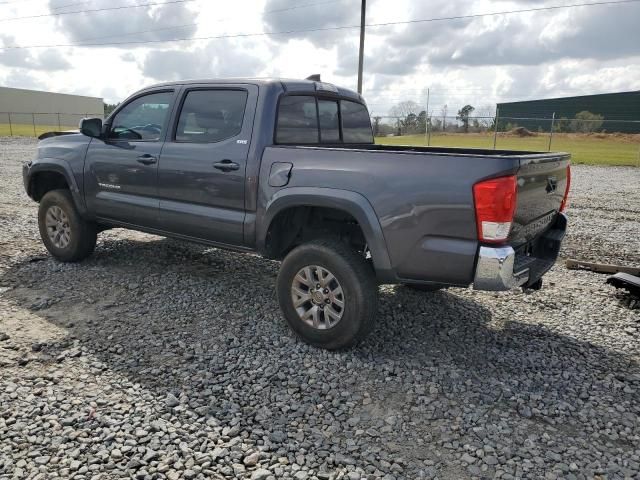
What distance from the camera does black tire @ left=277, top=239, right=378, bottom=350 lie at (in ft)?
11.6

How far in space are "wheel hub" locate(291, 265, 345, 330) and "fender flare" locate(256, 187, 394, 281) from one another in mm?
363

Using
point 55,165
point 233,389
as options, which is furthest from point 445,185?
point 55,165

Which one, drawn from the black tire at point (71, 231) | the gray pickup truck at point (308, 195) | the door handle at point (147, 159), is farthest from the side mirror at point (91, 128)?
the black tire at point (71, 231)

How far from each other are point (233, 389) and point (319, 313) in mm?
863

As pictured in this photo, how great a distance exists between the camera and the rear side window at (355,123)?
498 centimetres

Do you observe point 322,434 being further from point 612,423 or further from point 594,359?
point 594,359

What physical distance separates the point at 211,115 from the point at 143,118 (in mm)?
968

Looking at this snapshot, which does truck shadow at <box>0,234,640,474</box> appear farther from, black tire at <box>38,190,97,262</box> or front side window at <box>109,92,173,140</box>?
front side window at <box>109,92,173,140</box>

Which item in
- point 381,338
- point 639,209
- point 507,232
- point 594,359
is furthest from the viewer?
point 639,209

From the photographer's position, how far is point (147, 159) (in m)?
4.71

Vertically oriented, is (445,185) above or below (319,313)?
above

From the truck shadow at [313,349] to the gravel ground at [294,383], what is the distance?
0.01 metres

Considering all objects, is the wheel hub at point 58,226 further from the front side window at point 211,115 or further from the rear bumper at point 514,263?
the rear bumper at point 514,263

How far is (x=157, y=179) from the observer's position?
15.3ft
